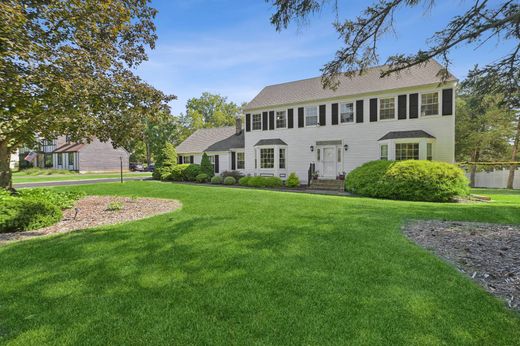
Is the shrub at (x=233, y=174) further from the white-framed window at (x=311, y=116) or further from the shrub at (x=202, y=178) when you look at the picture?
the white-framed window at (x=311, y=116)

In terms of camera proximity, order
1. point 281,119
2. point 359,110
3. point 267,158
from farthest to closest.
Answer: point 267,158, point 281,119, point 359,110

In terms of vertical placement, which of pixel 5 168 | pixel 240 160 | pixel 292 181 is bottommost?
pixel 292 181

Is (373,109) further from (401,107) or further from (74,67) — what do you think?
(74,67)

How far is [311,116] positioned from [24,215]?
1627 centimetres

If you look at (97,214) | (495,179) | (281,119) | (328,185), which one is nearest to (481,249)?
(97,214)

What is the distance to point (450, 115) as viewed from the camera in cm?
1480

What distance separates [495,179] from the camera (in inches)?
812

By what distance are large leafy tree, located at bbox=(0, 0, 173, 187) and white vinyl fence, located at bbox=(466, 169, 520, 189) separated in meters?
23.2

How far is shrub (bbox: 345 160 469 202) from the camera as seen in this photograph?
1200cm

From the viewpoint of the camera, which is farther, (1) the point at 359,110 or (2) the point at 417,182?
(1) the point at 359,110

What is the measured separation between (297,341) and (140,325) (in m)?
1.50

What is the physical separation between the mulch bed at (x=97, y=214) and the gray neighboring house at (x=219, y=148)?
1364 centimetres

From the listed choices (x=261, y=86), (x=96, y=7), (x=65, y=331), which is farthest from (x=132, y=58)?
(x=261, y=86)

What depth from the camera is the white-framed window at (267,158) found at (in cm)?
2062
